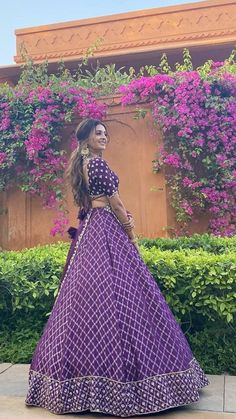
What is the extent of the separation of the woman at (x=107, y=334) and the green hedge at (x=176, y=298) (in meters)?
0.79

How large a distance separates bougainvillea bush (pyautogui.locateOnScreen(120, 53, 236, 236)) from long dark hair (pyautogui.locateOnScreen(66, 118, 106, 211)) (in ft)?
9.84

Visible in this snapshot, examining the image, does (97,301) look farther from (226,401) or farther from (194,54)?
(194,54)

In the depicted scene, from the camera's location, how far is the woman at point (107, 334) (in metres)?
2.49

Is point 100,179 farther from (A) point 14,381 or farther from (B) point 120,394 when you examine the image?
(A) point 14,381

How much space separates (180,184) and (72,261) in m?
3.34

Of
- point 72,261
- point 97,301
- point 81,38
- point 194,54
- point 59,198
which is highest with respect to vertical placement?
point 81,38

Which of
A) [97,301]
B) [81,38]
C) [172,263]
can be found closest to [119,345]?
[97,301]

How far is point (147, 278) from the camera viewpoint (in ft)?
9.31

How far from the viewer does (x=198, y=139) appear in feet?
19.3

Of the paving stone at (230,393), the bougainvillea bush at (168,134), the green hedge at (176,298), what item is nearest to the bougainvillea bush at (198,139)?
the bougainvillea bush at (168,134)

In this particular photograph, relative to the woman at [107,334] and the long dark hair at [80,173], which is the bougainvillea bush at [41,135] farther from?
the woman at [107,334]

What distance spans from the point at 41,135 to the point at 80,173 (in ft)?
11.3

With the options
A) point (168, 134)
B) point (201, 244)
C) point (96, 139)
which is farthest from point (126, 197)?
point (96, 139)

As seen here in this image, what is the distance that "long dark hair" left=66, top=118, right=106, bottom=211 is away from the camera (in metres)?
2.96
